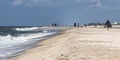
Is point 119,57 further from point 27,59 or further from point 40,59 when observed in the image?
point 27,59

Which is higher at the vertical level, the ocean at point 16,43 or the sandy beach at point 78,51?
the sandy beach at point 78,51

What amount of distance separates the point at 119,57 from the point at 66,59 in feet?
7.14

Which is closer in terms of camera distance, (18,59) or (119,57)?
(119,57)

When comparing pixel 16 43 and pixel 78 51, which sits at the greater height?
pixel 78 51

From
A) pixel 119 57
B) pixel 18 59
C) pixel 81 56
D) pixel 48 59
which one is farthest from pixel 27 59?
pixel 119 57

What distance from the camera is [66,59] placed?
13.2m

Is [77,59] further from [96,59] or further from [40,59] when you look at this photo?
[40,59]

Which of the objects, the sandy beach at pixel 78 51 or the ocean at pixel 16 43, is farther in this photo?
the ocean at pixel 16 43

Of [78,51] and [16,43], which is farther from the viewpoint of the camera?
[16,43]

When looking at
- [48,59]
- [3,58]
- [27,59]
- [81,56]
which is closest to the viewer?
[81,56]

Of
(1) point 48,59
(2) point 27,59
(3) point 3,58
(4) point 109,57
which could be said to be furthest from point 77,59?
(3) point 3,58

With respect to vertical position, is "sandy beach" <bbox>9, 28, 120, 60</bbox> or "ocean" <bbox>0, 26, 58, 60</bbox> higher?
"sandy beach" <bbox>9, 28, 120, 60</bbox>

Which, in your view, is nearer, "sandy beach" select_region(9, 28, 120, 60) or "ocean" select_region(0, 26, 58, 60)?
"sandy beach" select_region(9, 28, 120, 60)

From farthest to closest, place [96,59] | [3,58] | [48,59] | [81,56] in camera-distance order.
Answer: [3,58]
[48,59]
[81,56]
[96,59]
